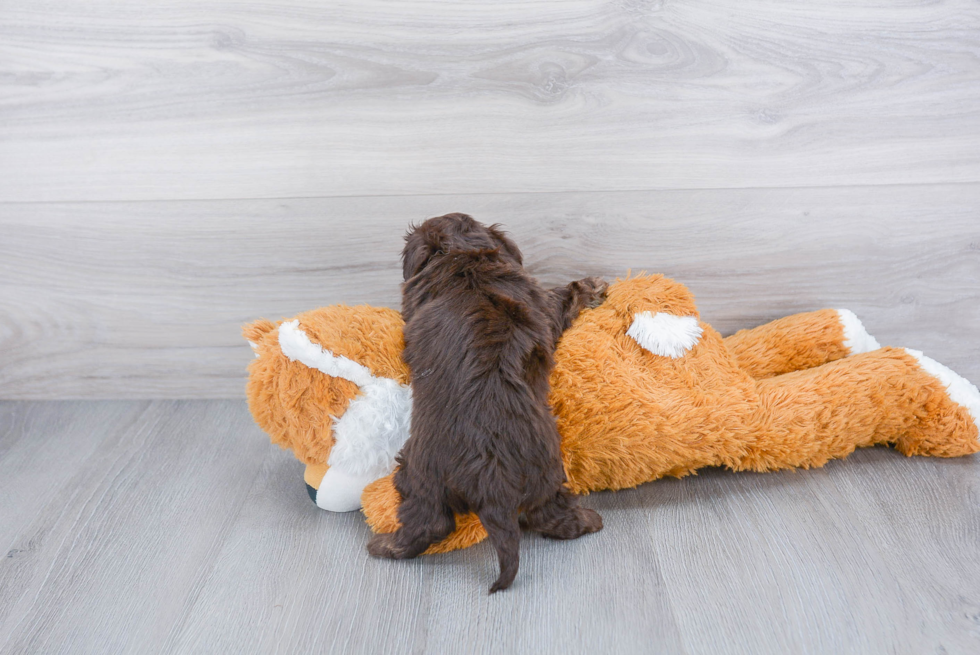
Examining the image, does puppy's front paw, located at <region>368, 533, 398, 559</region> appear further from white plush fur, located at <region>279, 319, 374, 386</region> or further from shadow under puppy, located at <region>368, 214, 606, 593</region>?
white plush fur, located at <region>279, 319, 374, 386</region>

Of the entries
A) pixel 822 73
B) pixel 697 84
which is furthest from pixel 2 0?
pixel 822 73

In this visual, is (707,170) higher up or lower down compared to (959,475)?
higher up

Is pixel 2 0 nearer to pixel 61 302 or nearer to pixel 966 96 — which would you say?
pixel 61 302

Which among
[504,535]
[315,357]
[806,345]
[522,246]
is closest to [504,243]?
[522,246]

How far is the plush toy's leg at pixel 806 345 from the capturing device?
3.97 feet

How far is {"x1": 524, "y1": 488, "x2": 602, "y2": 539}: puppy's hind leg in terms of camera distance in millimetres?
955

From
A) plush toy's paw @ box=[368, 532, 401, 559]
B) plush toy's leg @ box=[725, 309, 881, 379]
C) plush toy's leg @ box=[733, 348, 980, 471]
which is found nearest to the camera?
plush toy's paw @ box=[368, 532, 401, 559]

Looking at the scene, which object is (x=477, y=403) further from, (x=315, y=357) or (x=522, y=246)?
(x=522, y=246)

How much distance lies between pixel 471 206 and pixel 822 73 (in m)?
0.65

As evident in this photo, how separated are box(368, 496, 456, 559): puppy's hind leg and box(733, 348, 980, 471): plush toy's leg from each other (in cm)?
49

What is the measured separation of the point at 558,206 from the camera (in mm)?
1229

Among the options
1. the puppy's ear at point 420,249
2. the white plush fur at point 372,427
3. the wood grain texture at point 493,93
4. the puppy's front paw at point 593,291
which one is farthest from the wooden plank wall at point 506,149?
the white plush fur at point 372,427

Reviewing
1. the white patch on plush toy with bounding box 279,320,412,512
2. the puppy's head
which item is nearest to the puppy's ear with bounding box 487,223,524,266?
the puppy's head

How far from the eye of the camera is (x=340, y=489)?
1034 millimetres
